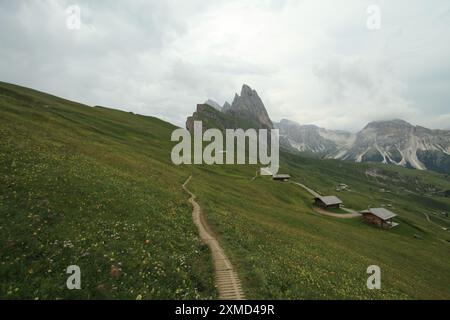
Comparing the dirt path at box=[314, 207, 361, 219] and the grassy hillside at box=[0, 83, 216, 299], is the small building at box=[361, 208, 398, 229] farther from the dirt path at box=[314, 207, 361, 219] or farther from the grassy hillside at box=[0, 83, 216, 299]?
the grassy hillside at box=[0, 83, 216, 299]

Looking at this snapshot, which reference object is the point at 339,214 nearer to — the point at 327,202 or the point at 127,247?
the point at 327,202

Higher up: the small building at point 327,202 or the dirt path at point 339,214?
the small building at point 327,202

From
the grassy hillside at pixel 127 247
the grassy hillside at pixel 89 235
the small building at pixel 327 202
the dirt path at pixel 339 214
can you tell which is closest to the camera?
the grassy hillside at pixel 89 235

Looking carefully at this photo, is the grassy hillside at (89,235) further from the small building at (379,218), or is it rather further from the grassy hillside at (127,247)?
the small building at (379,218)

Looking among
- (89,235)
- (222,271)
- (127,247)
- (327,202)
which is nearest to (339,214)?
(327,202)

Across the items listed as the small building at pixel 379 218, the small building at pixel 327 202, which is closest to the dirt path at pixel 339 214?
the small building at pixel 327 202

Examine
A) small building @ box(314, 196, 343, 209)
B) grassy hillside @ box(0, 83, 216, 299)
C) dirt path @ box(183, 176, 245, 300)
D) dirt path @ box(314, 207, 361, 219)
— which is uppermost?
grassy hillside @ box(0, 83, 216, 299)

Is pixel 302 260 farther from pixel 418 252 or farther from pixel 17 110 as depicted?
pixel 17 110

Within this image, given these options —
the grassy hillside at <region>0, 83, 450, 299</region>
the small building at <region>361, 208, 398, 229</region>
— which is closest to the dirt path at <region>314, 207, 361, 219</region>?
the small building at <region>361, 208, 398, 229</region>

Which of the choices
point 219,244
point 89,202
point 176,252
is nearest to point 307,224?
point 219,244

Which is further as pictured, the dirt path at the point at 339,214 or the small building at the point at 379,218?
the dirt path at the point at 339,214

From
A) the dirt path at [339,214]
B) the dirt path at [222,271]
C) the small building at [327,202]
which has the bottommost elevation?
the dirt path at [339,214]

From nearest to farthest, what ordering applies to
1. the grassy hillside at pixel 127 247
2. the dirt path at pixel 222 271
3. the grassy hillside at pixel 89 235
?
the grassy hillside at pixel 89 235, the grassy hillside at pixel 127 247, the dirt path at pixel 222 271

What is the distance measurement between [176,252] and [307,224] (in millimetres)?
39002
